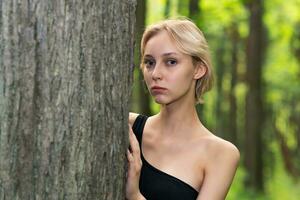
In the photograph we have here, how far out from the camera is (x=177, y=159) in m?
3.32

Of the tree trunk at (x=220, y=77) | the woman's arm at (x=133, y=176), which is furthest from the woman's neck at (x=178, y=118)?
the tree trunk at (x=220, y=77)

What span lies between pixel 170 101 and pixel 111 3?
77 cm

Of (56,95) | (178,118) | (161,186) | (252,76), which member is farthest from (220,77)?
(56,95)

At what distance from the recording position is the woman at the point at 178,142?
3.27m

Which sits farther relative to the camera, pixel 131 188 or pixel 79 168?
pixel 131 188

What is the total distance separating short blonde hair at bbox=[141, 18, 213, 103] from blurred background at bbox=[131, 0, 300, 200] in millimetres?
2379

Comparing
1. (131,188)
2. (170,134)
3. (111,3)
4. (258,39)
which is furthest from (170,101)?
(258,39)

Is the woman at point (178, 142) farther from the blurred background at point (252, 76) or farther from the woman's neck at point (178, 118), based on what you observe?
the blurred background at point (252, 76)

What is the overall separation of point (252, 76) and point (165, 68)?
1527 cm

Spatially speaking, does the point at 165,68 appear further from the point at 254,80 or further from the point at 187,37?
the point at 254,80

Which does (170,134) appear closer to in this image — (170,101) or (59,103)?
(170,101)

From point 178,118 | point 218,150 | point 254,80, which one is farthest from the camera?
point 254,80

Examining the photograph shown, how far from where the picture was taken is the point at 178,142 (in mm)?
3418

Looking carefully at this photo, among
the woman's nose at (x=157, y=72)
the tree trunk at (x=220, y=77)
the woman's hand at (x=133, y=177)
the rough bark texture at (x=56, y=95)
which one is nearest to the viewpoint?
the rough bark texture at (x=56, y=95)
